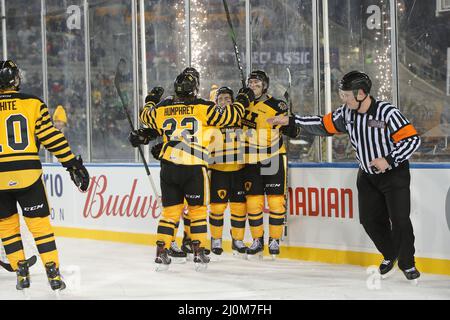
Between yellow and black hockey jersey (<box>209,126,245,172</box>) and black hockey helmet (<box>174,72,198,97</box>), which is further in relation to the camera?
yellow and black hockey jersey (<box>209,126,245,172</box>)

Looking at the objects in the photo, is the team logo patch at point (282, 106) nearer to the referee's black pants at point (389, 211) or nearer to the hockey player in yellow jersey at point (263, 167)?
the hockey player in yellow jersey at point (263, 167)

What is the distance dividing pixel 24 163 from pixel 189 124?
132 cm

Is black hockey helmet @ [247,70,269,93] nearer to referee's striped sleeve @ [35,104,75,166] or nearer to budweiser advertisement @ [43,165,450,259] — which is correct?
budweiser advertisement @ [43,165,450,259]

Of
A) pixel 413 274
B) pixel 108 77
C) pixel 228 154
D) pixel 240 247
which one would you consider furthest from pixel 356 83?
pixel 108 77

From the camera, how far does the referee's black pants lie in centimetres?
522

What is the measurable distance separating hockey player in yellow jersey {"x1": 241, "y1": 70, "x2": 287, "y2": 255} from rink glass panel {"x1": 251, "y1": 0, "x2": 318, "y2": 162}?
3.01ft

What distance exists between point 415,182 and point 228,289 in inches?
59.2

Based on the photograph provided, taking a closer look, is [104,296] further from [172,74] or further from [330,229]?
[172,74]

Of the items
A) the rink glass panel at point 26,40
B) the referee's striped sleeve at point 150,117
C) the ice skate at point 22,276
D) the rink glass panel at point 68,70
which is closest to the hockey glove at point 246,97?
the referee's striped sleeve at point 150,117

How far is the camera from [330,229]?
639 cm

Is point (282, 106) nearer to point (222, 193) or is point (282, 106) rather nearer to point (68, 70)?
point (222, 193)

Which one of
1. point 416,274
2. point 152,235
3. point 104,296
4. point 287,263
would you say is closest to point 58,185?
point 152,235

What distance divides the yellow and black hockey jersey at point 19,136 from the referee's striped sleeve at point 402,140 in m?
1.99

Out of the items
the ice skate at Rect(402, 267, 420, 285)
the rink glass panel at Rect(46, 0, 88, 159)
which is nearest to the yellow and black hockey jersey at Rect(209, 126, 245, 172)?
the ice skate at Rect(402, 267, 420, 285)
